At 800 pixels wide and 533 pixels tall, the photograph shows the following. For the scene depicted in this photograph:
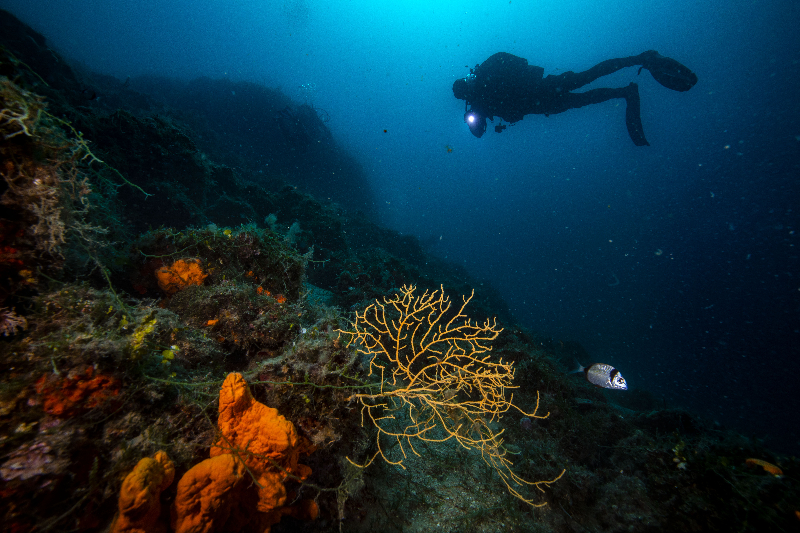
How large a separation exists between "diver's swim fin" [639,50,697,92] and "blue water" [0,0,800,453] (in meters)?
20.7

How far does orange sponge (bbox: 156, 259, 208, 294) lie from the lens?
3705 millimetres

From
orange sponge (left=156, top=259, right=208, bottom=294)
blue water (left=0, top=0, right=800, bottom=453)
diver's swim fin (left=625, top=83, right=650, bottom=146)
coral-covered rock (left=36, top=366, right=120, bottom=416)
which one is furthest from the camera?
blue water (left=0, top=0, right=800, bottom=453)

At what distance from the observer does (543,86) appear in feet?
43.4

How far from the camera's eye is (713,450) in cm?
357

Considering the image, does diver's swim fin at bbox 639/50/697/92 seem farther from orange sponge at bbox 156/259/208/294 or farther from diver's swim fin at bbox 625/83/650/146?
orange sponge at bbox 156/259/208/294

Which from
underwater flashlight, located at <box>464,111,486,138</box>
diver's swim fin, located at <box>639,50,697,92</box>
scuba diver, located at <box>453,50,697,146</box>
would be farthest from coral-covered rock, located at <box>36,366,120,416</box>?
diver's swim fin, located at <box>639,50,697,92</box>

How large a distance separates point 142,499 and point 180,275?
2.94 metres

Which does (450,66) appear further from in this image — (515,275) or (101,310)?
(101,310)

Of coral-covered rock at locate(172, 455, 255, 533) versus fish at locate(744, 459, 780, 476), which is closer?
coral-covered rock at locate(172, 455, 255, 533)

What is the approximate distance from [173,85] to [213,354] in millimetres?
34431

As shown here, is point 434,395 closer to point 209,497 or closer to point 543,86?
point 209,497

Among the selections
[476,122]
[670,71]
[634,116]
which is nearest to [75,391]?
[476,122]

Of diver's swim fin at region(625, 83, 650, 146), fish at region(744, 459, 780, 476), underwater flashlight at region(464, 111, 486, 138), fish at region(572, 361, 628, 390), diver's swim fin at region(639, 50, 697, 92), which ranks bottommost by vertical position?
fish at region(572, 361, 628, 390)

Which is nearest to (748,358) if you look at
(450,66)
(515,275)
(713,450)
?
(515,275)
